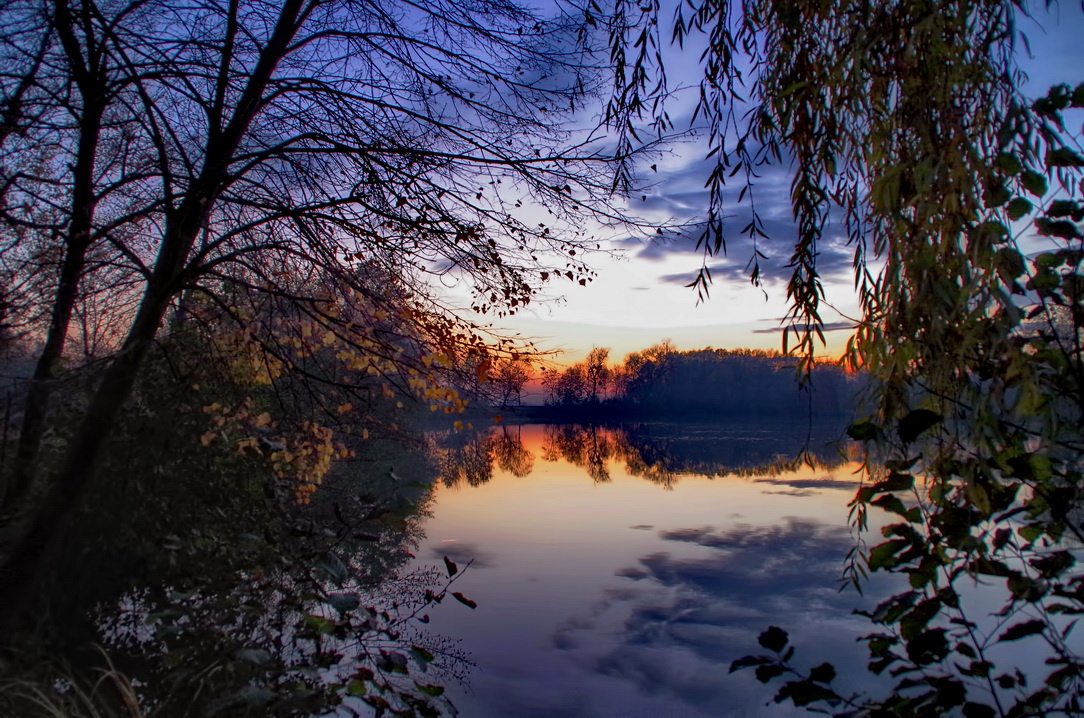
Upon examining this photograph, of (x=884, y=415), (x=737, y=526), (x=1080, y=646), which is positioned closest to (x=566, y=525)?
(x=737, y=526)

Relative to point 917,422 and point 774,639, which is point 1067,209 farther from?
point 774,639

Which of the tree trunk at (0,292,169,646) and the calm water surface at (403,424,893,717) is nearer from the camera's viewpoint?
the tree trunk at (0,292,169,646)

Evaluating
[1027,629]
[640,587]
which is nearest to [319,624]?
[1027,629]

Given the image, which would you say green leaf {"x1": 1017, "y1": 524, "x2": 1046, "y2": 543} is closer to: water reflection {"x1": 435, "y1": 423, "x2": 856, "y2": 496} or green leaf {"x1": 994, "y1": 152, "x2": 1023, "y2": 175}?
green leaf {"x1": 994, "y1": 152, "x2": 1023, "y2": 175}

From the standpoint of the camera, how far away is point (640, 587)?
9.48 m

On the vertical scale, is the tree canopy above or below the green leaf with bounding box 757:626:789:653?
above

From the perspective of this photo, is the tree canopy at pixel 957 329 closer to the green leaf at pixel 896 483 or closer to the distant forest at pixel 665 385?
the green leaf at pixel 896 483

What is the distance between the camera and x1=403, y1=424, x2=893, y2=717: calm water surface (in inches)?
257

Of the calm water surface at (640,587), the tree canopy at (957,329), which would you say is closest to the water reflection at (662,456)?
the calm water surface at (640,587)

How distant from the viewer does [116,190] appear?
4770 mm

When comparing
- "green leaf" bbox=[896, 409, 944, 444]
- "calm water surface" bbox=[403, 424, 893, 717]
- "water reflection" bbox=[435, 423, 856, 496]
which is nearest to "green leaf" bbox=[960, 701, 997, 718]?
"green leaf" bbox=[896, 409, 944, 444]

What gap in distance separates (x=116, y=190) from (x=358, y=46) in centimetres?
196

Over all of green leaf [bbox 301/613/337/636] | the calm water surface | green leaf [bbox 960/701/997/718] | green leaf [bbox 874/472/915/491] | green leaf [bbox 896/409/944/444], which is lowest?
the calm water surface

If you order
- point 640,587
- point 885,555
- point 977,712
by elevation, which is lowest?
point 640,587
